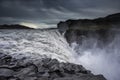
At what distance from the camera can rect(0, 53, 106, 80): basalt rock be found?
917cm

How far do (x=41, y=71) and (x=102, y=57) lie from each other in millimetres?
11472

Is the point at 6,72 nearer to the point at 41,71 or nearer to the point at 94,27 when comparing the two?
the point at 41,71

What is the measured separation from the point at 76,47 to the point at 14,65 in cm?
1519

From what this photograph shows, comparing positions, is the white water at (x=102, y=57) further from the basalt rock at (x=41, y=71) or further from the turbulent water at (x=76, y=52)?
the basalt rock at (x=41, y=71)

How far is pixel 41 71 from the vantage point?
9.86m

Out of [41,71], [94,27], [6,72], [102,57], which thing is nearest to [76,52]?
[102,57]

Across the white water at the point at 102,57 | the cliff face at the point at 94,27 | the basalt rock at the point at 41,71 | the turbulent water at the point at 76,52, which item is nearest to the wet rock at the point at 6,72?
the basalt rock at the point at 41,71

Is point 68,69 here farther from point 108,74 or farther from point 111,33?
point 111,33

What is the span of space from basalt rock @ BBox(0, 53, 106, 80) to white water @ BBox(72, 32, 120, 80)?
4.76m

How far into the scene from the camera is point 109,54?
70.6 feet

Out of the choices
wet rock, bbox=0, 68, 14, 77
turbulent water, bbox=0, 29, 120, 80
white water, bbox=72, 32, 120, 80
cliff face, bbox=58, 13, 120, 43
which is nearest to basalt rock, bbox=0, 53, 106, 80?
wet rock, bbox=0, 68, 14, 77

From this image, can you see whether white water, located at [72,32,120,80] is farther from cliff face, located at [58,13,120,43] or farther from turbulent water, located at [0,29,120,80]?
cliff face, located at [58,13,120,43]

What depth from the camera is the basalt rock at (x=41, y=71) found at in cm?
917

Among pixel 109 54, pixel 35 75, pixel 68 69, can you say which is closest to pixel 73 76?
pixel 68 69
